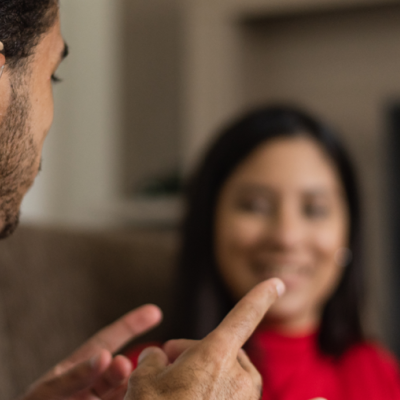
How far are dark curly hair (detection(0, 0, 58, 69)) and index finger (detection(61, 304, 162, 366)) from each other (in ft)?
1.01

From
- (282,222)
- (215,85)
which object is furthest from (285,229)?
(215,85)

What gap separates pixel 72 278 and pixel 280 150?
492 mm

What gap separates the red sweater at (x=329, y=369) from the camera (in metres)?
0.86

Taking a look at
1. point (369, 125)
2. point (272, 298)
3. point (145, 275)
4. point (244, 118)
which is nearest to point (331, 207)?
point (244, 118)

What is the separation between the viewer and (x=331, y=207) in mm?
1015

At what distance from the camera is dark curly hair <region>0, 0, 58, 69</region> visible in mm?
366

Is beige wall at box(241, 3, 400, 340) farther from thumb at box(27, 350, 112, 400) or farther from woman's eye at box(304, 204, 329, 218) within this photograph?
thumb at box(27, 350, 112, 400)

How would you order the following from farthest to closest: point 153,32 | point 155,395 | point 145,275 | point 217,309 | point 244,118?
point 153,32 → point 145,275 → point 244,118 → point 217,309 → point 155,395

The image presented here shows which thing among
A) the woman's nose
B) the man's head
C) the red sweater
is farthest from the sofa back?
the man's head

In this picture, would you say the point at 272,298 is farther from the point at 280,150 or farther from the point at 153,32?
the point at 153,32

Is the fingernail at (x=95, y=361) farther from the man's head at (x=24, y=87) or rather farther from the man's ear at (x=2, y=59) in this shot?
the man's ear at (x=2, y=59)

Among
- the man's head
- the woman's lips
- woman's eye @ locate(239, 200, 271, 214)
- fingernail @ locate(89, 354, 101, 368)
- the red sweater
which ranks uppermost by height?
the man's head

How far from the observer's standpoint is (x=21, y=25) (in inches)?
14.8

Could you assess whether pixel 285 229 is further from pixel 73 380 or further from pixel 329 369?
pixel 73 380
